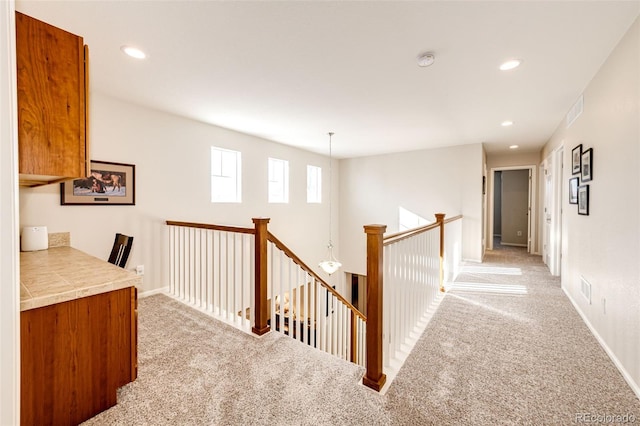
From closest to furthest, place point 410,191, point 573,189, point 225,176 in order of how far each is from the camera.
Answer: point 573,189 < point 225,176 < point 410,191

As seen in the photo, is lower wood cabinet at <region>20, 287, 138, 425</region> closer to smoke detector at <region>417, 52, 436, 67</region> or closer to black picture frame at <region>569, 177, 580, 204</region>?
smoke detector at <region>417, 52, 436, 67</region>

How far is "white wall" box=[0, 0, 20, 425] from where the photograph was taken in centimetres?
79

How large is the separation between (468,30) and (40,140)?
2606 mm

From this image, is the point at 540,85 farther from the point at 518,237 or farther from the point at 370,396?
the point at 518,237

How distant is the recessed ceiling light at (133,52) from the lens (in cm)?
219

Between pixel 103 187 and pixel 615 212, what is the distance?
15.8ft

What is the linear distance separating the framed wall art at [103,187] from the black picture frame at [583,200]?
4959 millimetres

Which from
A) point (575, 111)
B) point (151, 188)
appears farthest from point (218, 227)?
Result: point (575, 111)

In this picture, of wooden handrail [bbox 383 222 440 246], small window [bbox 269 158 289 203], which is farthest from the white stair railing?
small window [bbox 269 158 289 203]

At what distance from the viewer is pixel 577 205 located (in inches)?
122

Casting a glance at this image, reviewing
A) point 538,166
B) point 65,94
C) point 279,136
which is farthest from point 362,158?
point 65,94

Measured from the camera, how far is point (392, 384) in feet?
5.92

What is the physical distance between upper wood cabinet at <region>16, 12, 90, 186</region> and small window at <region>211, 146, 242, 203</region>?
9.89 ft

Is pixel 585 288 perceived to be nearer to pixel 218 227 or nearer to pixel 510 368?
pixel 510 368
